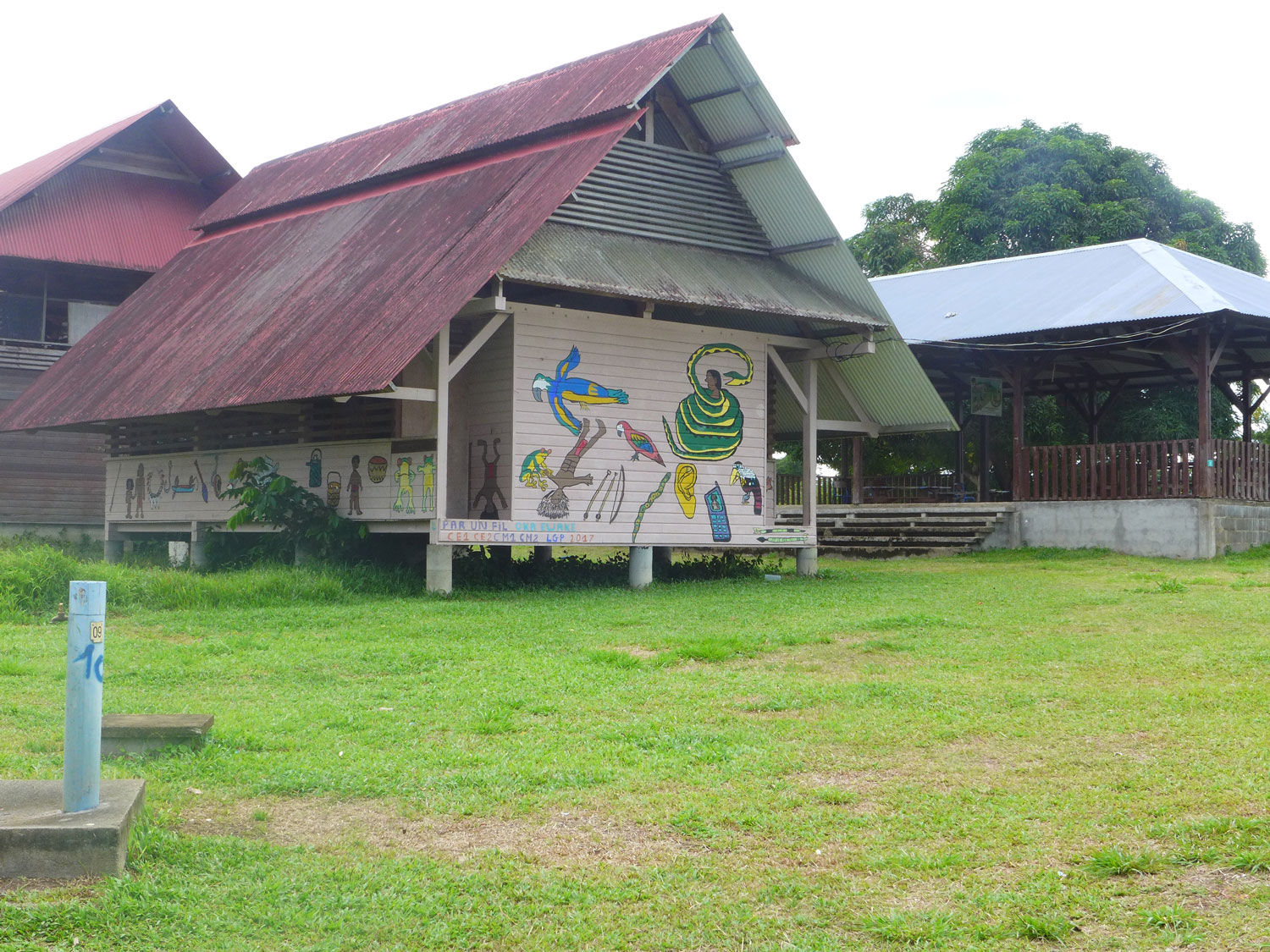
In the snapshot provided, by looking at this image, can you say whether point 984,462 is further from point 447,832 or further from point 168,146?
point 447,832

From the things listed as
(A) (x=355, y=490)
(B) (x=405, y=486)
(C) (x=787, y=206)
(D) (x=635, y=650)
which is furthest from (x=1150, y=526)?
(D) (x=635, y=650)

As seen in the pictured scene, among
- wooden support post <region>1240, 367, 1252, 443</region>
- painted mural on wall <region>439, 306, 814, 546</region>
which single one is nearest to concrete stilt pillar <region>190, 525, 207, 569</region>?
painted mural on wall <region>439, 306, 814, 546</region>

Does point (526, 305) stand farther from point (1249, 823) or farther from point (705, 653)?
point (1249, 823)

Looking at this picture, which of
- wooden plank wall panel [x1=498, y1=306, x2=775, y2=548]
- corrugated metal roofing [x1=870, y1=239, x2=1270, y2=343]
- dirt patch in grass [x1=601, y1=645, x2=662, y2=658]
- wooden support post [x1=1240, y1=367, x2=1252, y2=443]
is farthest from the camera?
wooden support post [x1=1240, y1=367, x2=1252, y2=443]

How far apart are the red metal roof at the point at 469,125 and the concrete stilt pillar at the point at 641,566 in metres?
5.41

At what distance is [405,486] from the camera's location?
1576 cm

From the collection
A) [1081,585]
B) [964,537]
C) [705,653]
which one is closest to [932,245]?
[964,537]

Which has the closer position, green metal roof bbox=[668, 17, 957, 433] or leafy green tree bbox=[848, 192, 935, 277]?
green metal roof bbox=[668, 17, 957, 433]

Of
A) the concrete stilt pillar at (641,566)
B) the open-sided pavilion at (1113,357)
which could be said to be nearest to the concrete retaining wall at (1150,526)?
the open-sided pavilion at (1113,357)

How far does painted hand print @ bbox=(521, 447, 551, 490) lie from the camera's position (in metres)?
16.0

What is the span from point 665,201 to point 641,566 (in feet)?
15.7

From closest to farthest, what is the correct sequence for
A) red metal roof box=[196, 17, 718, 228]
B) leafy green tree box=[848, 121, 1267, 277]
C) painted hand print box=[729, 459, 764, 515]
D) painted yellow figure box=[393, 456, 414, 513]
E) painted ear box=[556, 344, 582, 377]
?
painted yellow figure box=[393, 456, 414, 513] < painted ear box=[556, 344, 582, 377] < red metal roof box=[196, 17, 718, 228] < painted hand print box=[729, 459, 764, 515] < leafy green tree box=[848, 121, 1267, 277]

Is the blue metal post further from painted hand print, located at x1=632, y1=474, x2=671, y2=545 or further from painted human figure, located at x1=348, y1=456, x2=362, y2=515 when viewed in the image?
painted hand print, located at x1=632, y1=474, x2=671, y2=545

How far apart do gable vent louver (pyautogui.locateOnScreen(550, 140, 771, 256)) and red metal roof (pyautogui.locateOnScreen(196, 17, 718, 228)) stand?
2.93ft
